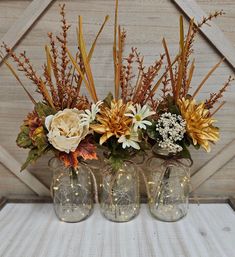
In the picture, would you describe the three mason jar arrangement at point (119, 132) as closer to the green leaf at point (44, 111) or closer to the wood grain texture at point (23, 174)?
the green leaf at point (44, 111)

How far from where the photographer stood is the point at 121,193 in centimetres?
84

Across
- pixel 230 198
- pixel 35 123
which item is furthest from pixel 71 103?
pixel 230 198

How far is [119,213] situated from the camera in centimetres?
83

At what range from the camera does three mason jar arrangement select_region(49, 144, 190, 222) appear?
2.72 ft

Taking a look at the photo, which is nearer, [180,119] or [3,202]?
[180,119]

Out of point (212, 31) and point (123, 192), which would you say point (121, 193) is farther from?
point (212, 31)

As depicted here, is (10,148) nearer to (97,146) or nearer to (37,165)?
(37,165)

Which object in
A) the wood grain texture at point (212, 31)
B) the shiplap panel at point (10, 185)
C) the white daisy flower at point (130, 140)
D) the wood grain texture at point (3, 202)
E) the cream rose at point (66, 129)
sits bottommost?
the wood grain texture at point (3, 202)

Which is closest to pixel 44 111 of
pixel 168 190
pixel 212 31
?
pixel 168 190

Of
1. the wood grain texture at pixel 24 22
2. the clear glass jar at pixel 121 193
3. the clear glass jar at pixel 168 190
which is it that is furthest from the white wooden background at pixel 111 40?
the clear glass jar at pixel 121 193

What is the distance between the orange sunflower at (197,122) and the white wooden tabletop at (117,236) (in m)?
0.25

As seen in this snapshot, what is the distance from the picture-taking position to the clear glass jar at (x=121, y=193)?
2.70ft

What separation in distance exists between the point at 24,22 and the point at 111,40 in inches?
10.5

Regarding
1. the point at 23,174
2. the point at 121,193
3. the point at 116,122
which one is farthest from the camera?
the point at 23,174
